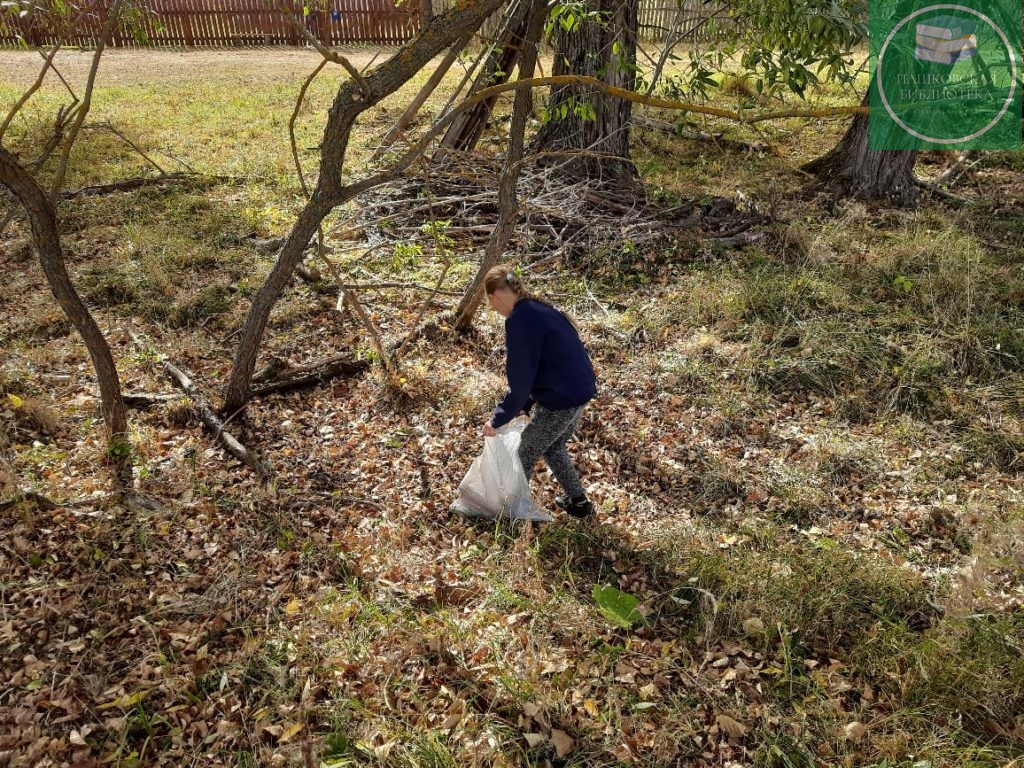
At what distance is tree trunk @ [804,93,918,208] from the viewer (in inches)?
320

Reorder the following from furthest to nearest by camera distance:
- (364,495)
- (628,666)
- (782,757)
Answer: (364,495)
(628,666)
(782,757)

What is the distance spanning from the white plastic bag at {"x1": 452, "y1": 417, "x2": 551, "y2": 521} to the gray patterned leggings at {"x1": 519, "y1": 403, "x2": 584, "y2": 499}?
8 cm

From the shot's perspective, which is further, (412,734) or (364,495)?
(364,495)

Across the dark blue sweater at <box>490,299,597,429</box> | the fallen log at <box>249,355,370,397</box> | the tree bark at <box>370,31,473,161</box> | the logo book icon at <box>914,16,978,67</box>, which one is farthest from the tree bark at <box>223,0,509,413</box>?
the logo book icon at <box>914,16,978,67</box>

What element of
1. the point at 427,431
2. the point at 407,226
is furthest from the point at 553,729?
the point at 407,226

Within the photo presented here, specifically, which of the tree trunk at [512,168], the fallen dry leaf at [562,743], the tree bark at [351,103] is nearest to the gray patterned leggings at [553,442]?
the fallen dry leaf at [562,743]

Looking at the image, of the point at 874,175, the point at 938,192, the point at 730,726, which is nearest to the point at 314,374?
the point at 730,726

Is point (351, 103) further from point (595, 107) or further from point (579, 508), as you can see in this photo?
point (595, 107)

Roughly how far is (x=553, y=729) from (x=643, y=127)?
9907 millimetres

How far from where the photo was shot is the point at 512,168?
535 cm

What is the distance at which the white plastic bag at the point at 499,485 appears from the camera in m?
3.88

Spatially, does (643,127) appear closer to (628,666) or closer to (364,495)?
(364,495)

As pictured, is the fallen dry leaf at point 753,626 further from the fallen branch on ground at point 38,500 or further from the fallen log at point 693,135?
the fallen log at point 693,135

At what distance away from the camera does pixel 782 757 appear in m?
2.67
